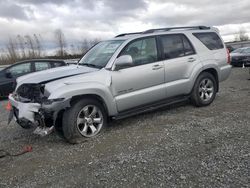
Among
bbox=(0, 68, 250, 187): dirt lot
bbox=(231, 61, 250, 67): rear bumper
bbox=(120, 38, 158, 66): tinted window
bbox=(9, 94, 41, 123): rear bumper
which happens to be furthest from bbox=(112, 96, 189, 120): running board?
bbox=(231, 61, 250, 67): rear bumper

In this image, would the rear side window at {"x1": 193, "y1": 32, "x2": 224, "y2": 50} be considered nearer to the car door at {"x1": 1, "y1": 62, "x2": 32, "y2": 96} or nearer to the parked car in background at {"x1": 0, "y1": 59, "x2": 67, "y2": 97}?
the parked car in background at {"x1": 0, "y1": 59, "x2": 67, "y2": 97}

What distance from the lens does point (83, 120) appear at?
4809 millimetres

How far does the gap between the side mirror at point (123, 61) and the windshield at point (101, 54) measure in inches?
10.8

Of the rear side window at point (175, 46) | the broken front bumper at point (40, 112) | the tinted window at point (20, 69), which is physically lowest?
the broken front bumper at point (40, 112)

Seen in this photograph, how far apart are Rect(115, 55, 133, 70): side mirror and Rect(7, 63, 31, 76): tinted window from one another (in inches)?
236

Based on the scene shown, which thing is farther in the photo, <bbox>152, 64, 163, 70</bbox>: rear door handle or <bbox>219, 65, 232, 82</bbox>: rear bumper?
<bbox>219, 65, 232, 82</bbox>: rear bumper

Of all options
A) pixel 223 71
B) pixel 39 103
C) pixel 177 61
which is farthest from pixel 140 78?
pixel 223 71

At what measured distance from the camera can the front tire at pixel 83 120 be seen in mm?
4602

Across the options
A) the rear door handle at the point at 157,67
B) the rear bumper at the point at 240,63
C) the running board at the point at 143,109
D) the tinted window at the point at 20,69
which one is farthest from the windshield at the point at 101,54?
the rear bumper at the point at 240,63

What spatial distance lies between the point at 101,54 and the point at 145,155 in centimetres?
253

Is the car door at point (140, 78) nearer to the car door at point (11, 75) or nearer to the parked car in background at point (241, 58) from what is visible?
the car door at point (11, 75)

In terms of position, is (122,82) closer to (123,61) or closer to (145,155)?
(123,61)

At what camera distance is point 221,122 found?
537 centimetres

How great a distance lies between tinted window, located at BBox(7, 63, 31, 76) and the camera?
32.8 ft
